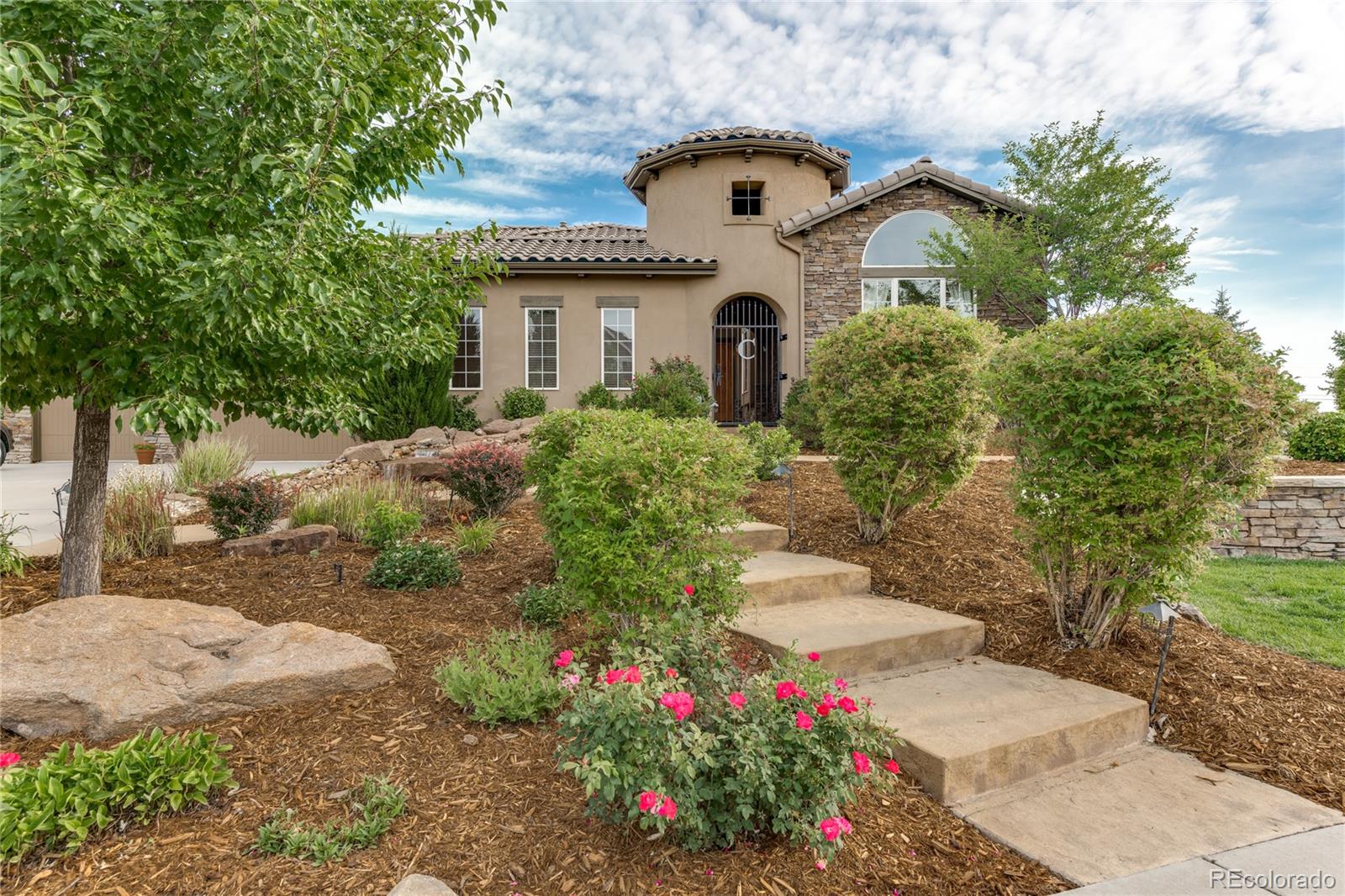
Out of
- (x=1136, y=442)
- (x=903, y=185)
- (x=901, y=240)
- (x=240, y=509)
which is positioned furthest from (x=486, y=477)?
(x=903, y=185)

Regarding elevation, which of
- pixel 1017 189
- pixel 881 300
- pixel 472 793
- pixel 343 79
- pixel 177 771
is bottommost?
pixel 472 793

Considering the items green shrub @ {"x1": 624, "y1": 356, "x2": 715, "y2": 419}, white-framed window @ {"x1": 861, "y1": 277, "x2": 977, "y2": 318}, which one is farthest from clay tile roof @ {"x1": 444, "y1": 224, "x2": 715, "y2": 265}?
white-framed window @ {"x1": 861, "y1": 277, "x2": 977, "y2": 318}

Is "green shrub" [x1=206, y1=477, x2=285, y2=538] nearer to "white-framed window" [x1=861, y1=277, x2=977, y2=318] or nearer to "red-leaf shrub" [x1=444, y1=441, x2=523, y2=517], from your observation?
"red-leaf shrub" [x1=444, y1=441, x2=523, y2=517]

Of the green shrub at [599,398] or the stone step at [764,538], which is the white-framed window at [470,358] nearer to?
the green shrub at [599,398]

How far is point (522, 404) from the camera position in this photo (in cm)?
1289

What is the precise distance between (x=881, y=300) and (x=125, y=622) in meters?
13.6

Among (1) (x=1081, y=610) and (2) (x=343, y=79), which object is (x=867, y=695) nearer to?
(1) (x=1081, y=610)

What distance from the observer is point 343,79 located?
10.1ft

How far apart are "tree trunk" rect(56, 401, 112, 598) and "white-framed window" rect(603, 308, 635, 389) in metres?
10.1

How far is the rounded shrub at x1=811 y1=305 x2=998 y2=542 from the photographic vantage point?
15.3 feet

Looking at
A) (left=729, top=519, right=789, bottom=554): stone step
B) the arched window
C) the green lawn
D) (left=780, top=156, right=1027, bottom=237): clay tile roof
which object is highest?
(left=780, top=156, right=1027, bottom=237): clay tile roof

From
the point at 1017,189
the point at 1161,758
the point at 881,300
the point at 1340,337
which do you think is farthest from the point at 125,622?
the point at 1340,337

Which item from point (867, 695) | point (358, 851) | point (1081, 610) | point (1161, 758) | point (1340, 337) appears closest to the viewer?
point (358, 851)

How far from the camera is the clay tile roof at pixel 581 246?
43.2 feet
